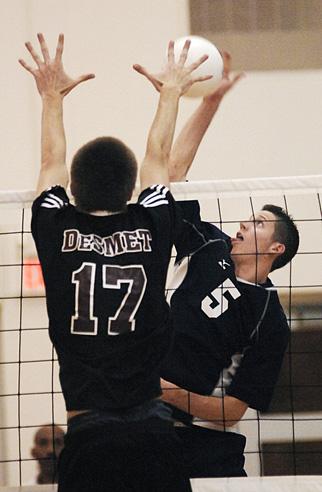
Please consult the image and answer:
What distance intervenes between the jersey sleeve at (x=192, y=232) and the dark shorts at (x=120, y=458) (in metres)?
1.12

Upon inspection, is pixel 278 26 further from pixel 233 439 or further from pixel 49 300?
pixel 49 300

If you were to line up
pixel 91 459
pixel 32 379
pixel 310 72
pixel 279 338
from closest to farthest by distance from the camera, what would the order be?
pixel 91 459 → pixel 279 338 → pixel 32 379 → pixel 310 72

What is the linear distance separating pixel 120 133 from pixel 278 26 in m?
1.69

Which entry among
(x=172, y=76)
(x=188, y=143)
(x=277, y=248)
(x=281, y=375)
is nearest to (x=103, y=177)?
(x=172, y=76)

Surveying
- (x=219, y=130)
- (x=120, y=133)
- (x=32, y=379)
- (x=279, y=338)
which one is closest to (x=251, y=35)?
(x=219, y=130)

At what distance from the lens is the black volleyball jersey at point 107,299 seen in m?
3.20

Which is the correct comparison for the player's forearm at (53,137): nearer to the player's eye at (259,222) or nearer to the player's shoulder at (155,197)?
the player's shoulder at (155,197)

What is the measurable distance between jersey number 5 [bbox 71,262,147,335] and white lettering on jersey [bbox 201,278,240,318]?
0.94 metres

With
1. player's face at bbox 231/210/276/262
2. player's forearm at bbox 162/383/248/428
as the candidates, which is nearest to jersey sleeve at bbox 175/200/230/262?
player's face at bbox 231/210/276/262

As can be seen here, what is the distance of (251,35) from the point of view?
9.11 metres

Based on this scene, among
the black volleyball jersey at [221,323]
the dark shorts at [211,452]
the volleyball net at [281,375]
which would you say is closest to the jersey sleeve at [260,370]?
the black volleyball jersey at [221,323]

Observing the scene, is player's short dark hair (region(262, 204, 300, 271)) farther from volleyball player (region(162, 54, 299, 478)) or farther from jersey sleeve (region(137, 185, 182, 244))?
jersey sleeve (region(137, 185, 182, 244))

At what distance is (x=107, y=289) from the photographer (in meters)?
3.23

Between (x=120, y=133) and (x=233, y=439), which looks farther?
(x=120, y=133)
